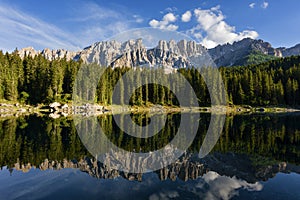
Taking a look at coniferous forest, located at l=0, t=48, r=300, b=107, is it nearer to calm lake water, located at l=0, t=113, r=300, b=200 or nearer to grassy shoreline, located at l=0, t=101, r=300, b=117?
grassy shoreline, located at l=0, t=101, r=300, b=117

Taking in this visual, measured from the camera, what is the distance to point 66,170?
1422cm

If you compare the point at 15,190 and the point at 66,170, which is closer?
the point at 15,190

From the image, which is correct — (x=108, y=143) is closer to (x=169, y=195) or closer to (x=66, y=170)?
(x=66, y=170)

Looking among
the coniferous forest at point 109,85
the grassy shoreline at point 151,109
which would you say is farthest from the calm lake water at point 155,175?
the coniferous forest at point 109,85

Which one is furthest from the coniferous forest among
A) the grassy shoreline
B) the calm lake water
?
the calm lake water

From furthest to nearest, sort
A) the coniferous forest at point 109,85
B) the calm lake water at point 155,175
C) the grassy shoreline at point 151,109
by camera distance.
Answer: the coniferous forest at point 109,85 < the grassy shoreline at point 151,109 < the calm lake water at point 155,175

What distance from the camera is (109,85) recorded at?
10169cm

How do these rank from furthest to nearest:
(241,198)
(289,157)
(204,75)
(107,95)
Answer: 1. (204,75)
2. (107,95)
3. (289,157)
4. (241,198)

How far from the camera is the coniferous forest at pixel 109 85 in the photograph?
8069 cm

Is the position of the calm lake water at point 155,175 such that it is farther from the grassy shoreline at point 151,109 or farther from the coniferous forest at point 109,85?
the coniferous forest at point 109,85

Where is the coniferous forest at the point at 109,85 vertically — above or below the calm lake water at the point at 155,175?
above

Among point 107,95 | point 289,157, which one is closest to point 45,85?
point 107,95

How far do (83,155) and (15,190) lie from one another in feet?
21.3

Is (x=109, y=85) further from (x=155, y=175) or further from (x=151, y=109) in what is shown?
(x=155, y=175)
